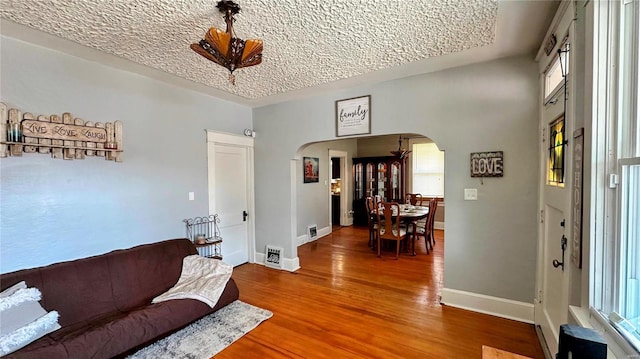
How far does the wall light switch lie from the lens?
2.76 metres

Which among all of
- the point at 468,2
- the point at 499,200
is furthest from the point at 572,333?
the point at 499,200

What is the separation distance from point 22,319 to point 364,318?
2656 millimetres

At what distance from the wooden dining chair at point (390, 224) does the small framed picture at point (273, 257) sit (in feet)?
5.75

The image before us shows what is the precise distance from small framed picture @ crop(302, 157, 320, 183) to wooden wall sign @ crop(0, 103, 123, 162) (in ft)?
11.6

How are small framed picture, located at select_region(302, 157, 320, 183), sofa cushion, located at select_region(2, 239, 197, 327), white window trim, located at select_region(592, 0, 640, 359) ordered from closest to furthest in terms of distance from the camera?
white window trim, located at select_region(592, 0, 640, 359) → sofa cushion, located at select_region(2, 239, 197, 327) → small framed picture, located at select_region(302, 157, 320, 183)

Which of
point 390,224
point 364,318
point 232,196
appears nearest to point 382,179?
point 390,224

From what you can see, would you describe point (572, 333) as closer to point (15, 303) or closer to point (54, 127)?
point (15, 303)

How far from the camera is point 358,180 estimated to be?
24.8 feet

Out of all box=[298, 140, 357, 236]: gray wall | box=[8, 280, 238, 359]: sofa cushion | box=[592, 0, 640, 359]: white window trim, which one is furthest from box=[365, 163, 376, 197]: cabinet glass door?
box=[592, 0, 640, 359]: white window trim

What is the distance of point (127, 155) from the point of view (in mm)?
2879

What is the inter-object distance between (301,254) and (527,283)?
333 centimetres

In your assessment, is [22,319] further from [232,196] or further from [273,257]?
[273,257]

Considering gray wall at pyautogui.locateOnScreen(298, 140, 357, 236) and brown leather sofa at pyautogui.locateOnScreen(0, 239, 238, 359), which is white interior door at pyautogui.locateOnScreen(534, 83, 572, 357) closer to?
brown leather sofa at pyautogui.locateOnScreen(0, 239, 238, 359)

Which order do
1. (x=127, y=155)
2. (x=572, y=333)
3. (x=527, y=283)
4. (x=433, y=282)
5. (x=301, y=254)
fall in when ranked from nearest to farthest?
(x=572, y=333), (x=527, y=283), (x=127, y=155), (x=433, y=282), (x=301, y=254)
